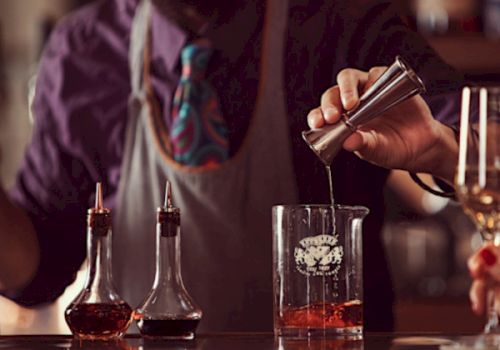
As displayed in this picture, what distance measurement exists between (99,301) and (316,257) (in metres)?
0.25

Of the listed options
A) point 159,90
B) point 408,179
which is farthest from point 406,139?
point 408,179

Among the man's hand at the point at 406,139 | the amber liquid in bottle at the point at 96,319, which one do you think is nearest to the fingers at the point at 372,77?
the man's hand at the point at 406,139

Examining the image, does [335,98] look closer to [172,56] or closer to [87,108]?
[172,56]

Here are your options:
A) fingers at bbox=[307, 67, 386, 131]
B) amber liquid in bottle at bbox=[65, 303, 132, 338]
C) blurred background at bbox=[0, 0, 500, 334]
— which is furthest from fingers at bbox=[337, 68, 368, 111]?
blurred background at bbox=[0, 0, 500, 334]

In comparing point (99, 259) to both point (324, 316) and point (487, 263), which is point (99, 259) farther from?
point (487, 263)

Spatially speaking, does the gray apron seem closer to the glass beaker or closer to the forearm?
the forearm

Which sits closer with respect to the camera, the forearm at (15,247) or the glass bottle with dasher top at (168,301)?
the glass bottle with dasher top at (168,301)

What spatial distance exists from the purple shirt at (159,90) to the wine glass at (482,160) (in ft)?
1.44

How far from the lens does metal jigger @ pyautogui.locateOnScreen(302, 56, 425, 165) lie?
4.15 feet

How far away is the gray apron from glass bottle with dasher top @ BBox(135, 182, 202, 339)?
45cm

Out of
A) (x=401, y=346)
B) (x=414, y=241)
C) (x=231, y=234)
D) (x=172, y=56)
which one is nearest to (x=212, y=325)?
(x=231, y=234)

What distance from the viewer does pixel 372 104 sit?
1.29m

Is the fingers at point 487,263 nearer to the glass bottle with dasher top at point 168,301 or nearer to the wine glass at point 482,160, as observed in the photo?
the wine glass at point 482,160

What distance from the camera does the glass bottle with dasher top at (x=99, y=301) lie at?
1.27 metres
